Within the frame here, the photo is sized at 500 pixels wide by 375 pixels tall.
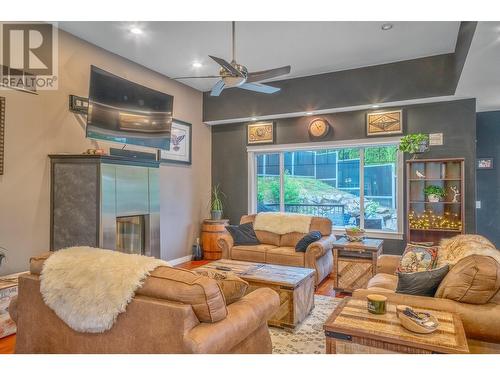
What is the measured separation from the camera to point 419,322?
1.78m

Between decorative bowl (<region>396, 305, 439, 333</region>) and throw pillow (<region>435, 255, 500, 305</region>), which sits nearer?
decorative bowl (<region>396, 305, 439, 333</region>)

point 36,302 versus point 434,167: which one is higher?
point 434,167

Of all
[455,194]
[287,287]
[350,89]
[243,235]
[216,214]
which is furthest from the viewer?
[216,214]

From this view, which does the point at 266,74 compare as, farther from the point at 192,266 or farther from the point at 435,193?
the point at 192,266

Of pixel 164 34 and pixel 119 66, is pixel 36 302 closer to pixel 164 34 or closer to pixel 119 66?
pixel 164 34

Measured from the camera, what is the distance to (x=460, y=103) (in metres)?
4.68

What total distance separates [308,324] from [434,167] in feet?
10.8

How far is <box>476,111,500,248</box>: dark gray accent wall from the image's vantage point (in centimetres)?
547

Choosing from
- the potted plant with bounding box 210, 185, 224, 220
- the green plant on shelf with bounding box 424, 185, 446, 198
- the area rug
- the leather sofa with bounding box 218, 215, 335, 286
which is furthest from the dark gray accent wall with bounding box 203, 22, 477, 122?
the area rug

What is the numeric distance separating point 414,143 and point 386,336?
12.1ft

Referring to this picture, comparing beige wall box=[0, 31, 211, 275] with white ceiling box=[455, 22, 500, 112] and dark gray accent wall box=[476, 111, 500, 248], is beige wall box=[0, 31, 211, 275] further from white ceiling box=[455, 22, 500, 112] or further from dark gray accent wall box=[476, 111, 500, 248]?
dark gray accent wall box=[476, 111, 500, 248]

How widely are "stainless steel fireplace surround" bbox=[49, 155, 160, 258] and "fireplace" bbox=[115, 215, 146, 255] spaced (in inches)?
0.7

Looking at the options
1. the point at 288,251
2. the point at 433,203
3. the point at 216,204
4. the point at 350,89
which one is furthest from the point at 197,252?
the point at 433,203

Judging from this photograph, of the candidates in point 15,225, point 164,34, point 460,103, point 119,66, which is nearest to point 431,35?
point 460,103
